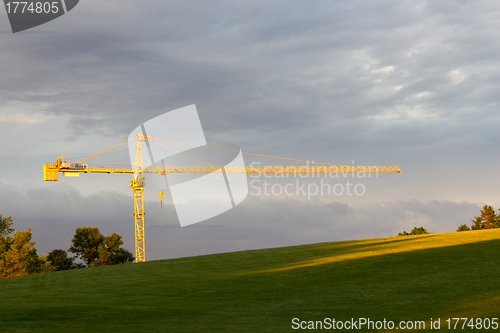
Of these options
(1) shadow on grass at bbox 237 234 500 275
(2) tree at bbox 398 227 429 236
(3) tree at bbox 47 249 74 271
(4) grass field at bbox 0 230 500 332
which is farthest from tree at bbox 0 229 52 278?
(2) tree at bbox 398 227 429 236

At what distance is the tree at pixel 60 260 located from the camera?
72.1 m

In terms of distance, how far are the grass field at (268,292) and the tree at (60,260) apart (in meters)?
43.2

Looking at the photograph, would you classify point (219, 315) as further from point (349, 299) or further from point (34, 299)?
point (34, 299)

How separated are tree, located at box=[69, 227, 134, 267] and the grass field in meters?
43.8

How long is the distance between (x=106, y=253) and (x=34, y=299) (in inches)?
2185

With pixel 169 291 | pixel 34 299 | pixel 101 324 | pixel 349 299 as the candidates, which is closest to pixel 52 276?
pixel 34 299

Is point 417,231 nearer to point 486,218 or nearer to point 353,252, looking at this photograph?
point 486,218

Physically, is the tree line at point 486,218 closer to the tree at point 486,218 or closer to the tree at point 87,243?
the tree at point 486,218

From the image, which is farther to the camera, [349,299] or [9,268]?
[9,268]

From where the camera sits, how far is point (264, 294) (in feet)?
66.7

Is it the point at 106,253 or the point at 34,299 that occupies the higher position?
the point at 106,253

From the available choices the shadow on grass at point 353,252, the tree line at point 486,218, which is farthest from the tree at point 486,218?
the shadow on grass at point 353,252

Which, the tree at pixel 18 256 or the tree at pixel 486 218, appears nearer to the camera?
the tree at pixel 18 256

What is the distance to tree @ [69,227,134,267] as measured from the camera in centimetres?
7500
